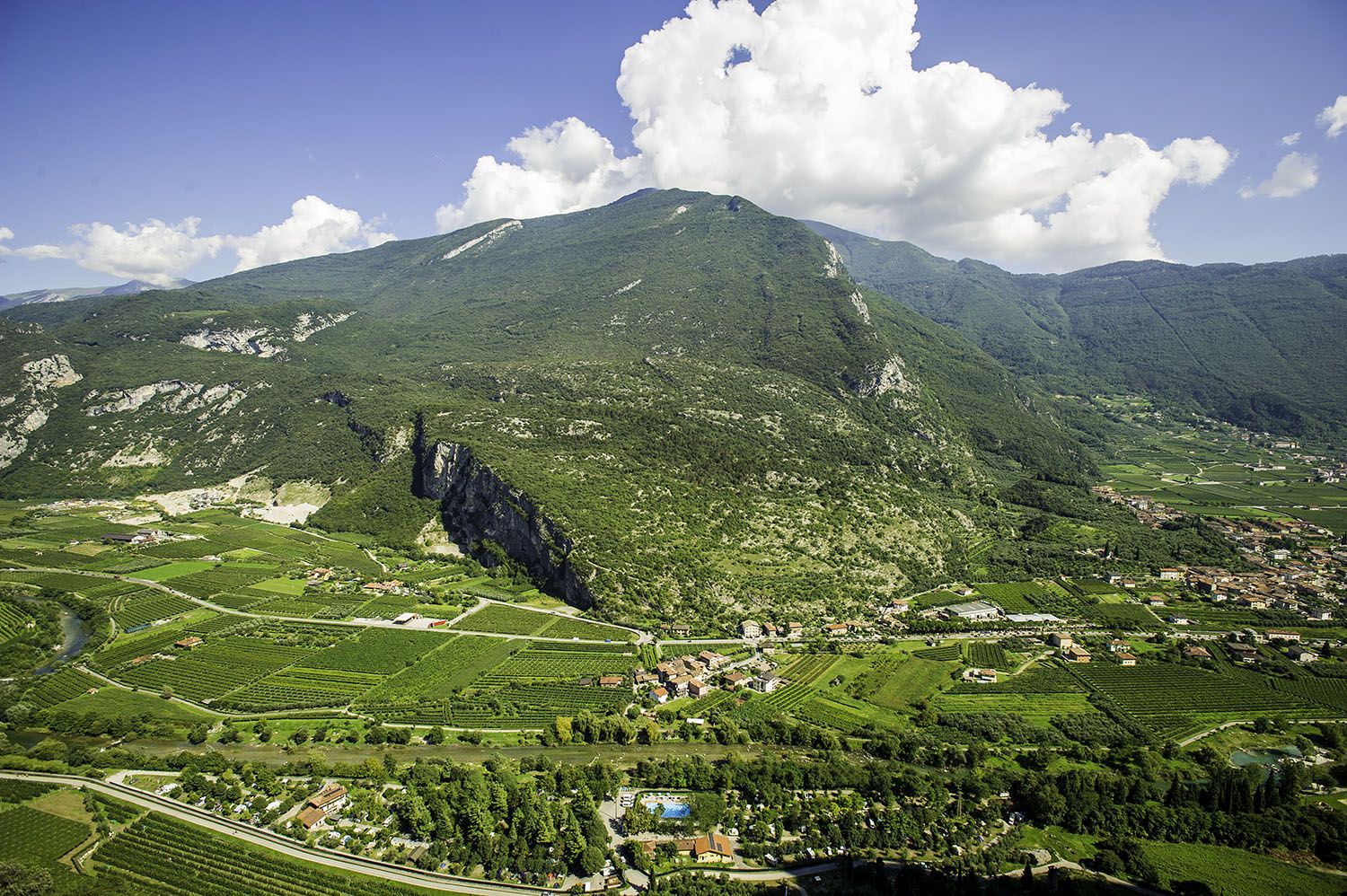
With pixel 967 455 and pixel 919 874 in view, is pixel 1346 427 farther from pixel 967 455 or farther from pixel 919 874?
pixel 919 874

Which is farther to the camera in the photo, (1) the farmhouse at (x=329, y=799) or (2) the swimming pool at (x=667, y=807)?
(1) the farmhouse at (x=329, y=799)

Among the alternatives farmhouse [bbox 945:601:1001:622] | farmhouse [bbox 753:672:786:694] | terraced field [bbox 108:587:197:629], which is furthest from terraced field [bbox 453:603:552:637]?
farmhouse [bbox 945:601:1001:622]

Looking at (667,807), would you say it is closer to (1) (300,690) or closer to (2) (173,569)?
(1) (300,690)

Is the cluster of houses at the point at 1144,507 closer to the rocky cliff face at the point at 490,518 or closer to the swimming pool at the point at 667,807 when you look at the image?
the rocky cliff face at the point at 490,518

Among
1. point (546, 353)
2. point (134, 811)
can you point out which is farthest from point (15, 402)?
point (134, 811)

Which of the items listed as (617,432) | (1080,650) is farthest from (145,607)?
(1080,650)

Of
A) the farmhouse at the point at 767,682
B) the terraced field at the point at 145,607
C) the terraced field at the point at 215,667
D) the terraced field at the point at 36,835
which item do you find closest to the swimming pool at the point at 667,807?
the farmhouse at the point at 767,682
